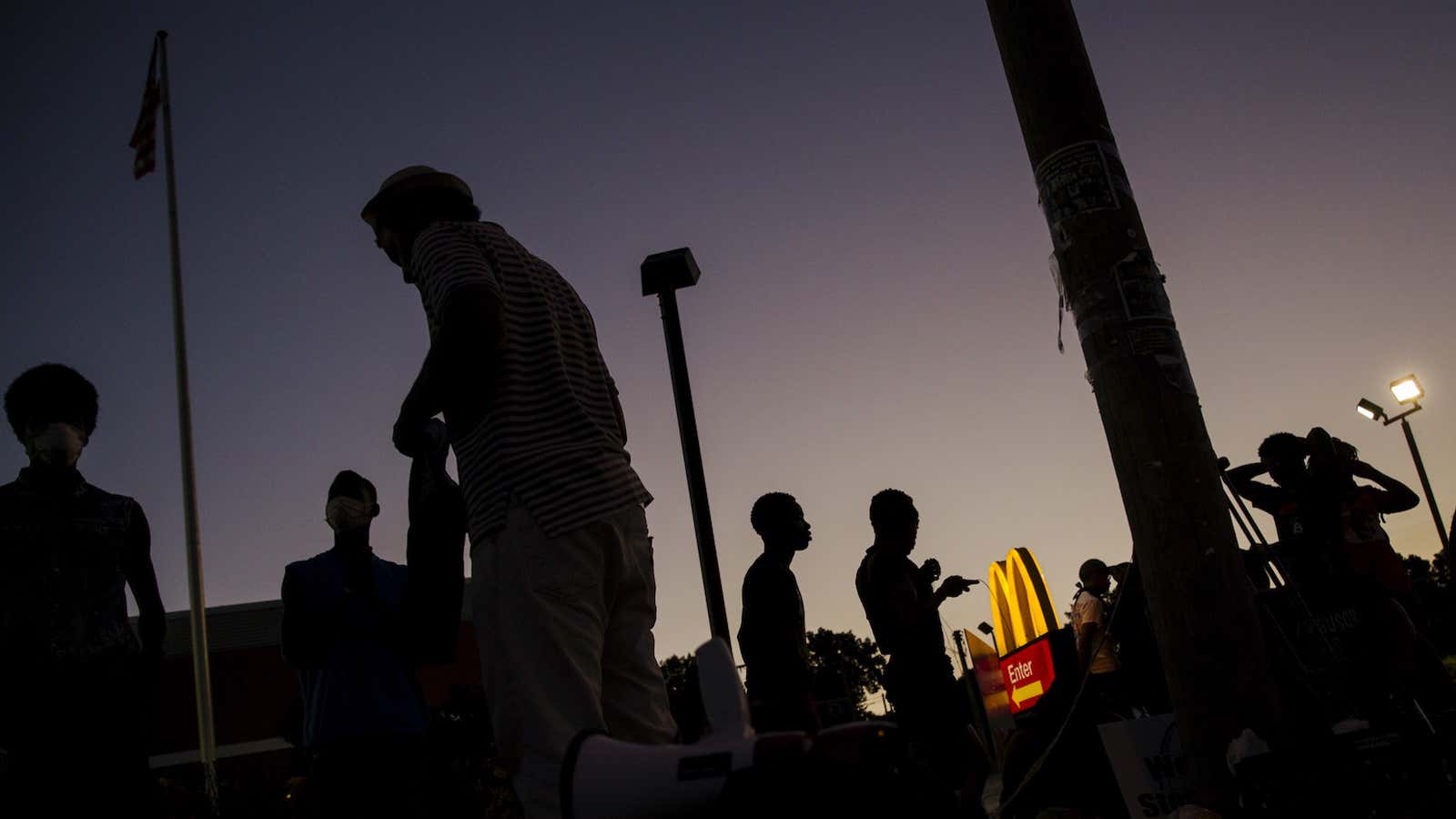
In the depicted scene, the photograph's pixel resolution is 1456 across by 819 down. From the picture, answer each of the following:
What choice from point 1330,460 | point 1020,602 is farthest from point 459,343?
point 1020,602

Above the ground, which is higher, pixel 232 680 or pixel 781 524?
pixel 232 680

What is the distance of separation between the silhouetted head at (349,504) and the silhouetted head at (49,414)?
2.94 feet

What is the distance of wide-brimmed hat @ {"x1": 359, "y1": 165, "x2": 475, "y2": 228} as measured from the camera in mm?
2699

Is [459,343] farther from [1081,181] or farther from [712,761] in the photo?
[1081,181]

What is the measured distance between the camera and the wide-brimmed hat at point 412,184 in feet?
8.86

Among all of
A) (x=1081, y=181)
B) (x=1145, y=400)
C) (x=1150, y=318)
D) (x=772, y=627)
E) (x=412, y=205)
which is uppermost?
(x=1081, y=181)

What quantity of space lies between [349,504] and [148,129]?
17.4 meters

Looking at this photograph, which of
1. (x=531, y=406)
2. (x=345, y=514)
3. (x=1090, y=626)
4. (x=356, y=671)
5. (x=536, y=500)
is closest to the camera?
(x=536, y=500)

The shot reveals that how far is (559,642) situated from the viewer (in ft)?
6.83

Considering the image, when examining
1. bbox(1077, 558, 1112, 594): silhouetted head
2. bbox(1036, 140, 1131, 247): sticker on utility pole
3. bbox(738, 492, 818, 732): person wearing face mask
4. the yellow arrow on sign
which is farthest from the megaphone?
the yellow arrow on sign

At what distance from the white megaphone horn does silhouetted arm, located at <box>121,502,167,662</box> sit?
2.11 metres

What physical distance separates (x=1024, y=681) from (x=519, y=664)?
503 inches

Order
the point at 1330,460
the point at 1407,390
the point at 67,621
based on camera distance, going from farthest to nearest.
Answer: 1. the point at 1407,390
2. the point at 1330,460
3. the point at 67,621

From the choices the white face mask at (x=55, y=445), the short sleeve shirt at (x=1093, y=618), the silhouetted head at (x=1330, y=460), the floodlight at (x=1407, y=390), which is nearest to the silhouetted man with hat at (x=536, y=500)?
the white face mask at (x=55, y=445)
